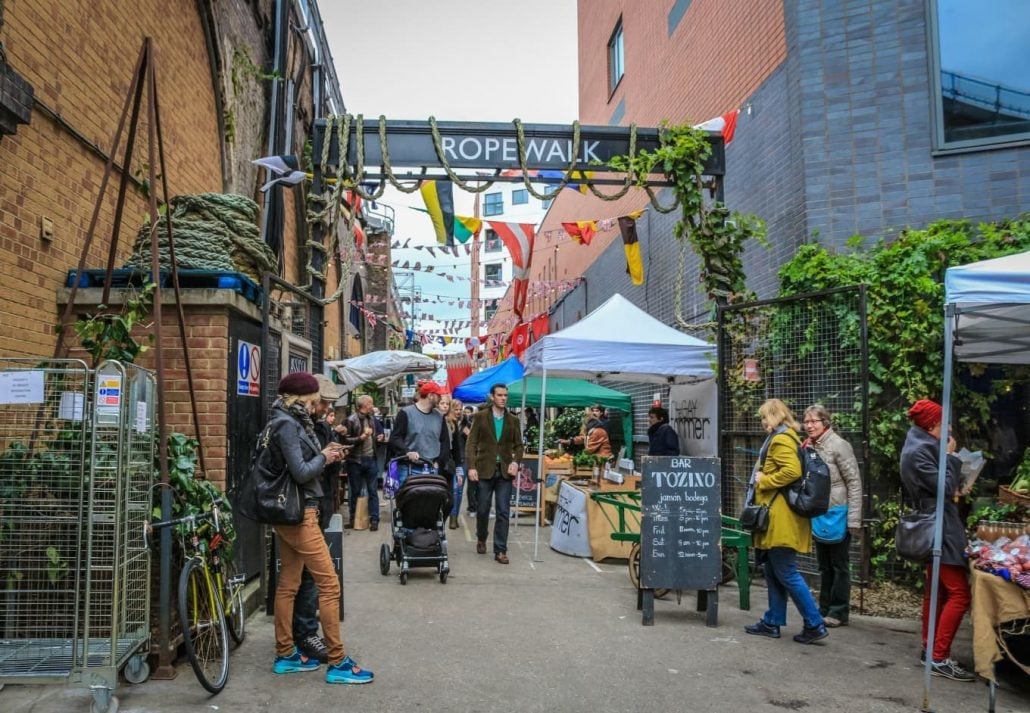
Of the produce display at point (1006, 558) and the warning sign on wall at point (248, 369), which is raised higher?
the warning sign on wall at point (248, 369)

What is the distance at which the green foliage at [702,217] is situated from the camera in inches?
361

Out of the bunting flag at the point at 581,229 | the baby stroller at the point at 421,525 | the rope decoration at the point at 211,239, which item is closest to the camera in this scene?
the rope decoration at the point at 211,239

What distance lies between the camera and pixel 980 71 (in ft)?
26.3

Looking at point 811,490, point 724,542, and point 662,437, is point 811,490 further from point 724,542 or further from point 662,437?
point 662,437

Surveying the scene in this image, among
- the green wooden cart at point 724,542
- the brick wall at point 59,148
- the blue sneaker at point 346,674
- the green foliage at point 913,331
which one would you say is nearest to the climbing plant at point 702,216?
the green foliage at point 913,331

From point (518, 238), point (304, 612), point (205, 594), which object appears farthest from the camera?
point (518, 238)

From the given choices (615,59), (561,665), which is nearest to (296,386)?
(561,665)

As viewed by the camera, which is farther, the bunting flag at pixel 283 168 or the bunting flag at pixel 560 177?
the bunting flag at pixel 560 177

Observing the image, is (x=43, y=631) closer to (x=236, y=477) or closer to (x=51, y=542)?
(x=51, y=542)

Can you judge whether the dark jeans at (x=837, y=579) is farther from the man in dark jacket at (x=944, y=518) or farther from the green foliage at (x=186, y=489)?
the green foliage at (x=186, y=489)

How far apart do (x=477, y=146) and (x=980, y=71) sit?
17.8 ft

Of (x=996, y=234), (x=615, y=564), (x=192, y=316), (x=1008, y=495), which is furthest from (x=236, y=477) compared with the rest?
(x=996, y=234)

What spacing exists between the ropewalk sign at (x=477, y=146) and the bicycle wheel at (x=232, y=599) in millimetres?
5760

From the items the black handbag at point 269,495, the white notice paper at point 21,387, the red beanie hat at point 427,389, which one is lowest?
the black handbag at point 269,495
